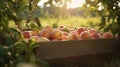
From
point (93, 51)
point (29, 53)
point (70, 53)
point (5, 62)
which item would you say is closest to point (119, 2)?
point (93, 51)

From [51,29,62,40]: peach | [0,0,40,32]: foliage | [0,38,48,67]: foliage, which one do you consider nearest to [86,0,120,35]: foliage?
[51,29,62,40]: peach

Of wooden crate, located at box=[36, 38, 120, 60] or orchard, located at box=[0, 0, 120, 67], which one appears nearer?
orchard, located at box=[0, 0, 120, 67]

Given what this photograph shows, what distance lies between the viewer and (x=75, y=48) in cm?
244

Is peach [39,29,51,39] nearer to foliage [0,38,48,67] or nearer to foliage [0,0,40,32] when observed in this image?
foliage [0,0,40,32]

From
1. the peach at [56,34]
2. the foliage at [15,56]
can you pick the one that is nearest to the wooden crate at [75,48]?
the peach at [56,34]

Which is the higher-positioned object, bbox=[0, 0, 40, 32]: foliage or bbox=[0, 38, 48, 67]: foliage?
bbox=[0, 0, 40, 32]: foliage

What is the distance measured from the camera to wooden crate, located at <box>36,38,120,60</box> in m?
2.26

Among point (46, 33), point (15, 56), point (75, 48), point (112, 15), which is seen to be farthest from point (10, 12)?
point (112, 15)

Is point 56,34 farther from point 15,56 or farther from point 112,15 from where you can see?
point 15,56

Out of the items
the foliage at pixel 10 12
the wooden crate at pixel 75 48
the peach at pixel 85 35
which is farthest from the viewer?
the peach at pixel 85 35

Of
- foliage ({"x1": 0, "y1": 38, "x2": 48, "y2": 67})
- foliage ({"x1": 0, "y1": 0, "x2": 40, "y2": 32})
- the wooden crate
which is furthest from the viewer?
the wooden crate

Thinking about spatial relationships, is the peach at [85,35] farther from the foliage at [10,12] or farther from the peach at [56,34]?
the foliage at [10,12]

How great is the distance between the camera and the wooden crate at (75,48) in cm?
226

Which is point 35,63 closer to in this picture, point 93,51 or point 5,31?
point 5,31
